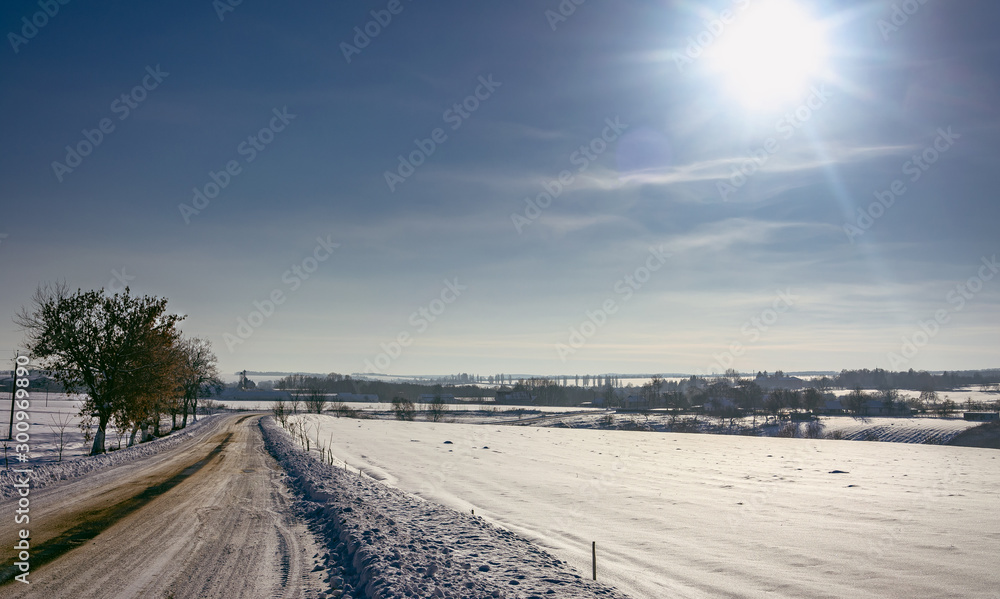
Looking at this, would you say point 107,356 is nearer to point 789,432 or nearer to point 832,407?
point 789,432

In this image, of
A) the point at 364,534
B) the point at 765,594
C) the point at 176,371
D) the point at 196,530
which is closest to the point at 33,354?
the point at 176,371

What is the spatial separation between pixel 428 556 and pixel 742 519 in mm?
10907

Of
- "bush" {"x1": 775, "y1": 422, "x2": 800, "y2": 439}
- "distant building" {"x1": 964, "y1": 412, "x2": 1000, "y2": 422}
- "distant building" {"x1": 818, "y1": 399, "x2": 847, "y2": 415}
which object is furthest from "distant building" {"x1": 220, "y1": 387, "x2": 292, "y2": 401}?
"distant building" {"x1": 964, "y1": 412, "x2": 1000, "y2": 422}

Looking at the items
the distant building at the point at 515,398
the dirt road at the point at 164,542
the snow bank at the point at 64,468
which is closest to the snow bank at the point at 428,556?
the dirt road at the point at 164,542

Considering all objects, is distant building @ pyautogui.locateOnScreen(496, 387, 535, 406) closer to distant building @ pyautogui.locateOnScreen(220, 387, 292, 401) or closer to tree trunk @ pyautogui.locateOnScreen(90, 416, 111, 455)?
distant building @ pyautogui.locateOnScreen(220, 387, 292, 401)

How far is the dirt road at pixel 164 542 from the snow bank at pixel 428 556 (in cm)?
71

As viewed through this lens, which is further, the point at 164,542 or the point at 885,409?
the point at 885,409

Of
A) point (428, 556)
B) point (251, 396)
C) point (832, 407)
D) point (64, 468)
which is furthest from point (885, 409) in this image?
point (251, 396)

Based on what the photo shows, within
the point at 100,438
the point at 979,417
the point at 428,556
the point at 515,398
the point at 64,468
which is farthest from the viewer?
the point at 515,398

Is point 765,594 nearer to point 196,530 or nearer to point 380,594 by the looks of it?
point 380,594

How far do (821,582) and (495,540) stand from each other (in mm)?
6551

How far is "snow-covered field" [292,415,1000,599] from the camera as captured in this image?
390 inches

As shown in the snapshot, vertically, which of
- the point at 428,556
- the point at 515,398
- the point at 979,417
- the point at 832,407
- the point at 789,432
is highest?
the point at 428,556

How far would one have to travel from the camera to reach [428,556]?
911 cm
